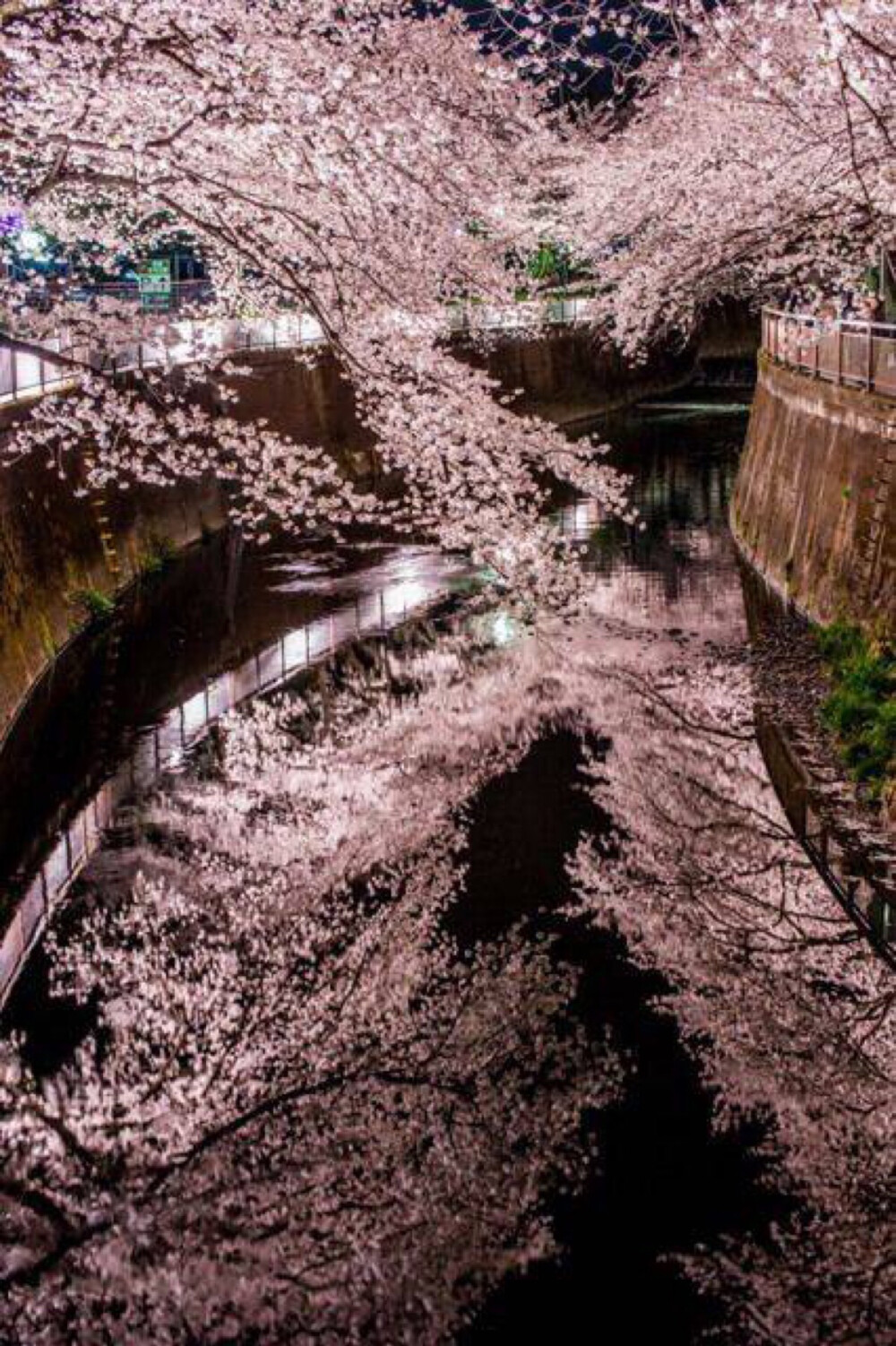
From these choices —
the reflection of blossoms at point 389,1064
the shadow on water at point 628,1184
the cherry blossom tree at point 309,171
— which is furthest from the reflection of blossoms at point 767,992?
the cherry blossom tree at point 309,171

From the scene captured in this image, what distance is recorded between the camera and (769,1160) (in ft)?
30.0

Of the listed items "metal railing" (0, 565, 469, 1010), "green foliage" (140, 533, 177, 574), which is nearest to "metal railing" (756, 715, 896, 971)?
"metal railing" (0, 565, 469, 1010)

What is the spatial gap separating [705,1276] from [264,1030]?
3.72 metres

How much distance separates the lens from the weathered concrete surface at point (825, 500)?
58.0 ft

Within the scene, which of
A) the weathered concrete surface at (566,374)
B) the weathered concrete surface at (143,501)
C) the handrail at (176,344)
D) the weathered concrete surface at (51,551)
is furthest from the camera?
the weathered concrete surface at (566,374)

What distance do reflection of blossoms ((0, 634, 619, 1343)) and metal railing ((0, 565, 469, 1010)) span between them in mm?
398

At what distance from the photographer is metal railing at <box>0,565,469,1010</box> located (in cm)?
1298

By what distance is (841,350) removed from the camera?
20.8m

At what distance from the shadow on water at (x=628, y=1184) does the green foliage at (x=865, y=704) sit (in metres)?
3.05

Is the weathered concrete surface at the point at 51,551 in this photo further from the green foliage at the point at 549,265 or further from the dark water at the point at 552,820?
the green foliage at the point at 549,265

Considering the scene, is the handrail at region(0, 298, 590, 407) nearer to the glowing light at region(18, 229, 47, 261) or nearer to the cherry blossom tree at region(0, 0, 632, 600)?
the cherry blossom tree at region(0, 0, 632, 600)

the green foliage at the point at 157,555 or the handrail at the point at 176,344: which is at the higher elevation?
the handrail at the point at 176,344

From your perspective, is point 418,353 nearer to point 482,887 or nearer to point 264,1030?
point 482,887

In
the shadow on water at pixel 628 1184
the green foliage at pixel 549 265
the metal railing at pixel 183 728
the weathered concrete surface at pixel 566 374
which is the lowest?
the shadow on water at pixel 628 1184
